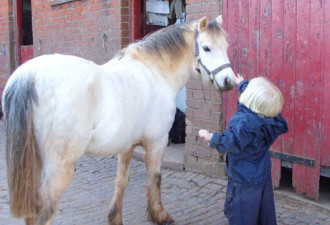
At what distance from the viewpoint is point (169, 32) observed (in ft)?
11.5

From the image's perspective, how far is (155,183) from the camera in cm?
342

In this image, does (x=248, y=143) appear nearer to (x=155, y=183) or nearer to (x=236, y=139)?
(x=236, y=139)

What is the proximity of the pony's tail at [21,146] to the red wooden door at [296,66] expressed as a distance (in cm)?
259

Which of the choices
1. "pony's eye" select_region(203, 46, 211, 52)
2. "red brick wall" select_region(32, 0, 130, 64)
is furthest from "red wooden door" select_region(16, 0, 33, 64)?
"pony's eye" select_region(203, 46, 211, 52)

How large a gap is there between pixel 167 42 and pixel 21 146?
1662 millimetres

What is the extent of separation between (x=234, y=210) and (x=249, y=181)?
251 mm

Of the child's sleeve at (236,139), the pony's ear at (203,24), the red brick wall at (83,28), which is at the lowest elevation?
the child's sleeve at (236,139)

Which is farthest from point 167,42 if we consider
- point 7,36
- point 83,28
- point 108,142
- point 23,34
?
point 23,34

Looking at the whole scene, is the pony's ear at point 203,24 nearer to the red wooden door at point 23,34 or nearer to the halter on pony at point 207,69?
the halter on pony at point 207,69

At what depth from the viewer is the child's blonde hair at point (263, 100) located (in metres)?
2.43

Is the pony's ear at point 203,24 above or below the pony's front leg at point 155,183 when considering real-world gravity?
above

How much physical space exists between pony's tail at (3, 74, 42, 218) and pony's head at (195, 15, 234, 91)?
62.1 inches

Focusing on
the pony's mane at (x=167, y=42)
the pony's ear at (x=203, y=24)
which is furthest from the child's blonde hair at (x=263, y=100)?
the pony's mane at (x=167, y=42)

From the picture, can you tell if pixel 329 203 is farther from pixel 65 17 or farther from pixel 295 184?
pixel 65 17
